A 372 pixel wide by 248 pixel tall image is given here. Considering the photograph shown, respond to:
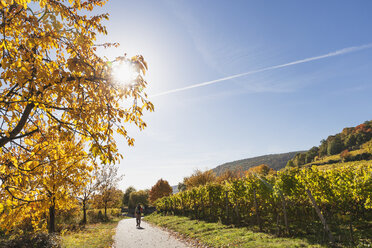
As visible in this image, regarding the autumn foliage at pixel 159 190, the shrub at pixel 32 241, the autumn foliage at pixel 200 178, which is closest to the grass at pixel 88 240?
the shrub at pixel 32 241

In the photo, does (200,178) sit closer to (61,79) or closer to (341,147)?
(61,79)

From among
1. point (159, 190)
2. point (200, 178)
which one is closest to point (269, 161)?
point (159, 190)

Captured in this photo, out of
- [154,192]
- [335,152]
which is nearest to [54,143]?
[154,192]

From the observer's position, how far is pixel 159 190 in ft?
197

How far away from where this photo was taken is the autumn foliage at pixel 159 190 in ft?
195

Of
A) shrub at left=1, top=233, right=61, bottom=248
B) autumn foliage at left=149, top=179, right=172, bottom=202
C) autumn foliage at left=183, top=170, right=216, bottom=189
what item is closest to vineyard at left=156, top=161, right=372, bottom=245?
shrub at left=1, top=233, right=61, bottom=248

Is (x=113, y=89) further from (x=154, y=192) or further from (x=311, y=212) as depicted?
(x=154, y=192)

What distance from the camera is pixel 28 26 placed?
9.14 ft

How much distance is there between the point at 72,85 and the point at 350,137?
12528 cm

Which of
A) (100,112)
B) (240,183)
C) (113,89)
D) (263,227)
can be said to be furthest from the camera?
(240,183)

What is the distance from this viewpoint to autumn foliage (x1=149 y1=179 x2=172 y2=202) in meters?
59.5

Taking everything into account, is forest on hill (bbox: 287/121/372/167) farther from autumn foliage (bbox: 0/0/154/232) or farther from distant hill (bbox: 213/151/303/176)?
autumn foliage (bbox: 0/0/154/232)

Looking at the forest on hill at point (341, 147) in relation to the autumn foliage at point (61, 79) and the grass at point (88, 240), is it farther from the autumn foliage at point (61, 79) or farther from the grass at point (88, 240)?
the autumn foliage at point (61, 79)

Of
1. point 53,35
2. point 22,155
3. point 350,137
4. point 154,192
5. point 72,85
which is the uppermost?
point 350,137
